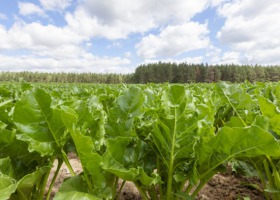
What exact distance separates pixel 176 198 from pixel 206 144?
0.47m

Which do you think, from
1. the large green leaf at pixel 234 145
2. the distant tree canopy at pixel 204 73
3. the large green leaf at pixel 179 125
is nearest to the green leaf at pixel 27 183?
the large green leaf at pixel 179 125

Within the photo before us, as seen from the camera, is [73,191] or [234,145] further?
[234,145]

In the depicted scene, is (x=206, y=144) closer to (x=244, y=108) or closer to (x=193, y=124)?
(x=193, y=124)

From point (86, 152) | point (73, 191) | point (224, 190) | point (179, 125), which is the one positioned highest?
point (179, 125)

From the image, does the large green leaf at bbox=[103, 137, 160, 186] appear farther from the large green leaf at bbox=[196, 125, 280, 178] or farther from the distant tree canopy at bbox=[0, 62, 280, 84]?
the distant tree canopy at bbox=[0, 62, 280, 84]

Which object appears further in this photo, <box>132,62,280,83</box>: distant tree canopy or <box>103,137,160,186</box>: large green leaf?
<box>132,62,280,83</box>: distant tree canopy

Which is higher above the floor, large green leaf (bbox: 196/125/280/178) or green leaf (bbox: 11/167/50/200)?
large green leaf (bbox: 196/125/280/178)

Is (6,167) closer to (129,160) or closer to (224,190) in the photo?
(129,160)

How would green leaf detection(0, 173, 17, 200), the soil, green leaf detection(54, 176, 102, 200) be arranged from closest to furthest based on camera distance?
1. green leaf detection(0, 173, 17, 200)
2. green leaf detection(54, 176, 102, 200)
3. the soil

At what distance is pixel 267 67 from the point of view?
92125 millimetres

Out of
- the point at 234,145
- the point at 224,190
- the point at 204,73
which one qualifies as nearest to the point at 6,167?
the point at 234,145

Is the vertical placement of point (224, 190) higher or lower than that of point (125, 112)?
lower

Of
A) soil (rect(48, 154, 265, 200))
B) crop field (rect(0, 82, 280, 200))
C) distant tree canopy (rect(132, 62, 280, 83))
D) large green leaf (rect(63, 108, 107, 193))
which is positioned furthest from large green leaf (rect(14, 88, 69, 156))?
distant tree canopy (rect(132, 62, 280, 83))

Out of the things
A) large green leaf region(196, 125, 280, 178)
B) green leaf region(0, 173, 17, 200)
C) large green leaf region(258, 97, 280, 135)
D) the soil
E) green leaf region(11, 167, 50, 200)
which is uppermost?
large green leaf region(258, 97, 280, 135)
